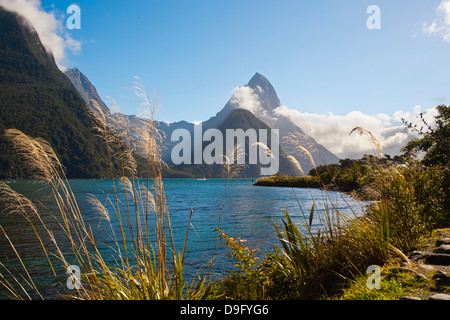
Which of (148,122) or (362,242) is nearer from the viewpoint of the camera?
(148,122)

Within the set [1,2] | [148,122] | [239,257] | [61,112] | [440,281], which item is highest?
[1,2]

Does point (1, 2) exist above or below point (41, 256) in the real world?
above

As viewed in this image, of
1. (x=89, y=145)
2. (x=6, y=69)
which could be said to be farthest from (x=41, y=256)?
(x=6, y=69)

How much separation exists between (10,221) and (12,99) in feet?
361

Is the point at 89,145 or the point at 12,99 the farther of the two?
→ the point at 12,99

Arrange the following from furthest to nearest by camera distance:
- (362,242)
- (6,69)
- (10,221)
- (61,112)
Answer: (6,69) < (61,112) < (10,221) < (362,242)

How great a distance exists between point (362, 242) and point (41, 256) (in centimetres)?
1167

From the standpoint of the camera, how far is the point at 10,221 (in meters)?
17.2
